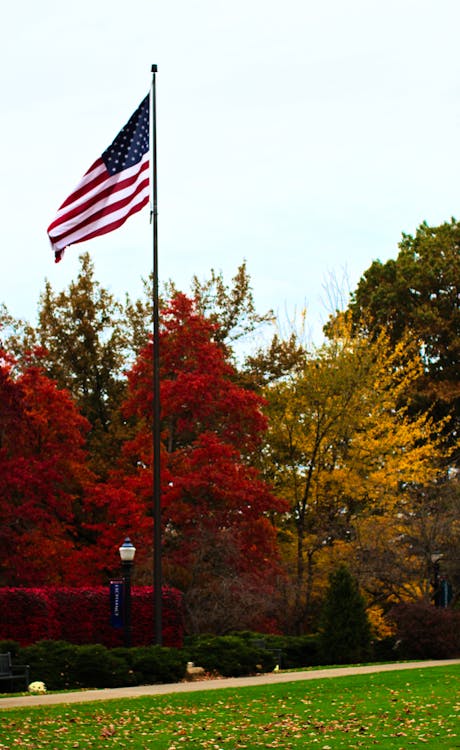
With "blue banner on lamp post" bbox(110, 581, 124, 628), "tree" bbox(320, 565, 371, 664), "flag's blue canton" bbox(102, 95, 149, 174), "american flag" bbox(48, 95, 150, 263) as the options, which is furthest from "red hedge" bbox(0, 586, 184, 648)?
"flag's blue canton" bbox(102, 95, 149, 174)

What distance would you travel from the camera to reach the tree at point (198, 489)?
31.8m

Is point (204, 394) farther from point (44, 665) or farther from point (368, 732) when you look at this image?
point (368, 732)

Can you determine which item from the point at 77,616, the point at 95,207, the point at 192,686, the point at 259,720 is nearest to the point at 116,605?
the point at 77,616

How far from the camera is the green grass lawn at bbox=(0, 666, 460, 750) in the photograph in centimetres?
1260

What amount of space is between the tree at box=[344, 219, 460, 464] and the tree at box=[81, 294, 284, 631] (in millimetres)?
13861

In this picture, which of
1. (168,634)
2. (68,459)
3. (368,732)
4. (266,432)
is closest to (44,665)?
(168,634)

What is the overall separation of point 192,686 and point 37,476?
1301 centimetres

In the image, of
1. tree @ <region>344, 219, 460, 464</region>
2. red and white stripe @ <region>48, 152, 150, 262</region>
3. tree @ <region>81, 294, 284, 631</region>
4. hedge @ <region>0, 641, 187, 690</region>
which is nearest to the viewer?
hedge @ <region>0, 641, 187, 690</region>

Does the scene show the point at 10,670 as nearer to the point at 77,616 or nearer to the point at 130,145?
the point at 77,616

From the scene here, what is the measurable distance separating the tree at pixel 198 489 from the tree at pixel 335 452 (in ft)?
4.88

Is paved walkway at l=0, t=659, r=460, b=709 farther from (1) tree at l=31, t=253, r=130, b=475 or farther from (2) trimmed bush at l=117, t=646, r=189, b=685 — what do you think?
(1) tree at l=31, t=253, r=130, b=475

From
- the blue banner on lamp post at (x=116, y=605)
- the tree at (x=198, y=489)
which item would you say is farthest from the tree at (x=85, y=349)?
the blue banner on lamp post at (x=116, y=605)

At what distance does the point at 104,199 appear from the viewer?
A: 22594 mm

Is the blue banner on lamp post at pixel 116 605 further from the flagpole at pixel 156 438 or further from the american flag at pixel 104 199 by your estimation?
the american flag at pixel 104 199
